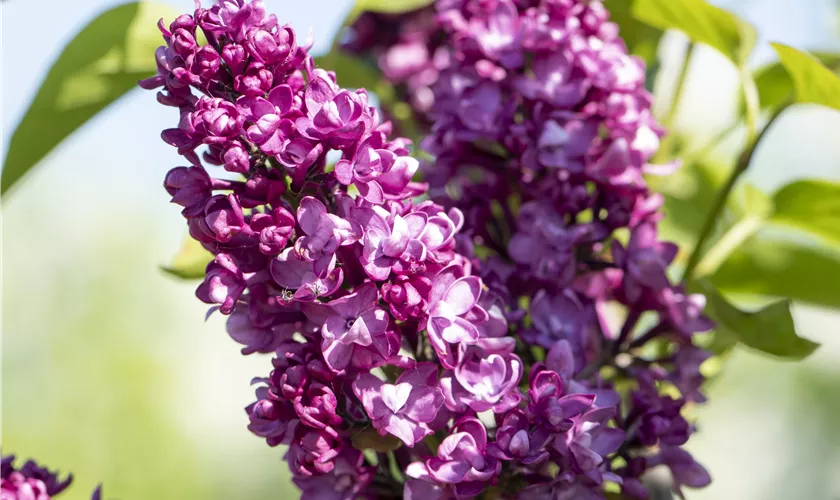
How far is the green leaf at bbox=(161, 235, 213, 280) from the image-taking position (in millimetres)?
765

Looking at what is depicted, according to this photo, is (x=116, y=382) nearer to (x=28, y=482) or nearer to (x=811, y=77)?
(x=28, y=482)

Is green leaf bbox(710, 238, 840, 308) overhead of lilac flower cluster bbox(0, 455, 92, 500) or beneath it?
beneath

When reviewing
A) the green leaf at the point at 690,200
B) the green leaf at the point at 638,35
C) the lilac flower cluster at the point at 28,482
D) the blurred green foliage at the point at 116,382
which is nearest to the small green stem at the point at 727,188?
the green leaf at the point at 638,35

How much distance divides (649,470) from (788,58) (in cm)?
37

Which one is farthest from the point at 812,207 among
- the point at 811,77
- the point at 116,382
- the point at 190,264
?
the point at 116,382

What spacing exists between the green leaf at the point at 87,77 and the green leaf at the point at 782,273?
2.06 feet

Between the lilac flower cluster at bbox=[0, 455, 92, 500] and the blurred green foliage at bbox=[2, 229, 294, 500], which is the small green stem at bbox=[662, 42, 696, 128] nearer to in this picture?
the lilac flower cluster at bbox=[0, 455, 92, 500]

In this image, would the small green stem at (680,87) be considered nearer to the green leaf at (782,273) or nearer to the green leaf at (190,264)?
the green leaf at (782,273)

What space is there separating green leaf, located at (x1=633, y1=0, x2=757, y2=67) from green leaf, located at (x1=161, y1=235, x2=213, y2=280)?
47 cm

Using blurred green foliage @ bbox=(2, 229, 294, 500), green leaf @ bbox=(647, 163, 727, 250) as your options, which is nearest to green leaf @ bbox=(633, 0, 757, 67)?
green leaf @ bbox=(647, 163, 727, 250)

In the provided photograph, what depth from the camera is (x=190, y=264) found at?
2.52 feet

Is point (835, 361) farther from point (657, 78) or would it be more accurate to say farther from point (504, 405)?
point (504, 405)

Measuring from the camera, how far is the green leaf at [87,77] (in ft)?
2.54

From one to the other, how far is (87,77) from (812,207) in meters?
0.73
